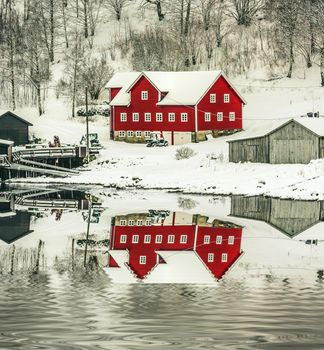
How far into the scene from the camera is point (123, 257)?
34281 mm

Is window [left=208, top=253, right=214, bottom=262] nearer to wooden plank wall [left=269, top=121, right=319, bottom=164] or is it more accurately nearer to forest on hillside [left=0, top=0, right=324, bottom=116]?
wooden plank wall [left=269, top=121, right=319, bottom=164]

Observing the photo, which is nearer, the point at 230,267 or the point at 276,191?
the point at 230,267

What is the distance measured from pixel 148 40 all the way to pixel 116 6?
1462 cm

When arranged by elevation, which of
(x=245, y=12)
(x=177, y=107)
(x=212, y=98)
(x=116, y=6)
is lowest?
(x=177, y=107)

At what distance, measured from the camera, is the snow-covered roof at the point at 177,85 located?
93562 millimetres

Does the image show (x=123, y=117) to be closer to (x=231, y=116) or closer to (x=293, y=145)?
(x=231, y=116)

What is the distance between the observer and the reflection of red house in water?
31828 mm

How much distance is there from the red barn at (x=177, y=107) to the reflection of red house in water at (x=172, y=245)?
4327 centimetres

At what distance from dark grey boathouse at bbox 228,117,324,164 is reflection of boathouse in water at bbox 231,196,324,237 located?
11.2 m

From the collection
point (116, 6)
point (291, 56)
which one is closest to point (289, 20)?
point (291, 56)

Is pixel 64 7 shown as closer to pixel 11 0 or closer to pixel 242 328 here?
pixel 11 0

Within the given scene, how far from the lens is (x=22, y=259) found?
34.1 meters

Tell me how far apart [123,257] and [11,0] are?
103801 millimetres

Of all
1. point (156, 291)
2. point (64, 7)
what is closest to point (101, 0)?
point (64, 7)
